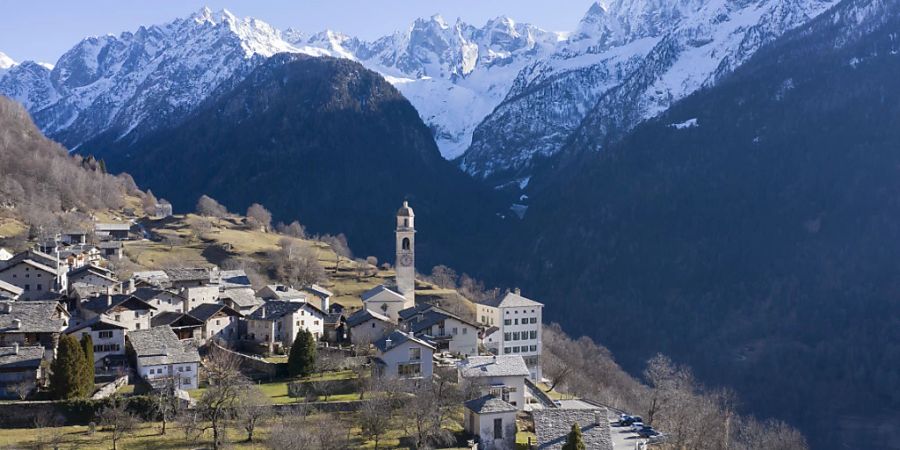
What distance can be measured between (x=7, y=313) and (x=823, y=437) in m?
100

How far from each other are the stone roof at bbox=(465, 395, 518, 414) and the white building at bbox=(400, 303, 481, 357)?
1551 centimetres

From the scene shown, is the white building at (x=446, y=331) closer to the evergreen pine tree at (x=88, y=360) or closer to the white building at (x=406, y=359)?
the white building at (x=406, y=359)

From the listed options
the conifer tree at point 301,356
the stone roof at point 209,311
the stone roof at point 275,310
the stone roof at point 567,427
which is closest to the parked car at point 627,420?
the stone roof at point 567,427

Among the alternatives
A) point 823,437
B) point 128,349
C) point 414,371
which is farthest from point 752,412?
point 128,349

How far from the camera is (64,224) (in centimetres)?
11069

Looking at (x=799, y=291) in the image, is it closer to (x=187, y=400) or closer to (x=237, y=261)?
(x=237, y=261)

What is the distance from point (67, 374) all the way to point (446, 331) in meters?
27.0

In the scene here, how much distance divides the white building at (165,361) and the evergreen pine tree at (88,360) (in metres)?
2.61

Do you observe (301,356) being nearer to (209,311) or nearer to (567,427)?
(209,311)

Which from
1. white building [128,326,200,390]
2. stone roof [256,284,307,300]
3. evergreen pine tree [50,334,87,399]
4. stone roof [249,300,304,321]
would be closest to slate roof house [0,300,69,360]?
white building [128,326,200,390]

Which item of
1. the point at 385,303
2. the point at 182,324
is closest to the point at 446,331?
the point at 385,303

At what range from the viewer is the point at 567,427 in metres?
52.3

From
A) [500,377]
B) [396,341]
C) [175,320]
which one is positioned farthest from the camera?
[175,320]

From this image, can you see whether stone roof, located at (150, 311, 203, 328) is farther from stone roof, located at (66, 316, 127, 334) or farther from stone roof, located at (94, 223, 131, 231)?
stone roof, located at (94, 223, 131, 231)
